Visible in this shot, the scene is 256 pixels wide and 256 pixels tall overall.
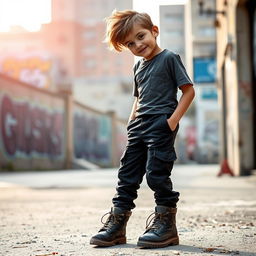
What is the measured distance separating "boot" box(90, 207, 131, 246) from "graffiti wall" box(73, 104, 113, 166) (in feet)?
71.8

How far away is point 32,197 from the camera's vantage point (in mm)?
6672

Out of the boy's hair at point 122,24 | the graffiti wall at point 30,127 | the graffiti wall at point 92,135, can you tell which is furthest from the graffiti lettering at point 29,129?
the boy's hair at point 122,24

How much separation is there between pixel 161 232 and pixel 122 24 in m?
1.11

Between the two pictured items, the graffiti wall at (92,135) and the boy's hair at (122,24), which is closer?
the boy's hair at (122,24)

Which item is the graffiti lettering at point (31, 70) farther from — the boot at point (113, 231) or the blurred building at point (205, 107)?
the boot at point (113, 231)

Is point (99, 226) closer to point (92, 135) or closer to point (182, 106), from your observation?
point (182, 106)

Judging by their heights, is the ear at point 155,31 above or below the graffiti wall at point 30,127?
above

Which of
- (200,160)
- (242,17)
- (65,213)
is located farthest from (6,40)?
(65,213)

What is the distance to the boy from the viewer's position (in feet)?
9.27

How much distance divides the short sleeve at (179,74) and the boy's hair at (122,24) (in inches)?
9.1

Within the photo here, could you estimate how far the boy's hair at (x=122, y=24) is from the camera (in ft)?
9.45

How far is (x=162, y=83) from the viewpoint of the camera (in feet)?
9.64

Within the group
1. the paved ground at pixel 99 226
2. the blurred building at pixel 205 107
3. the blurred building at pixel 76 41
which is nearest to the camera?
the paved ground at pixel 99 226

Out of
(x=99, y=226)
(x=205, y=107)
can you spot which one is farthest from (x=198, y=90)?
(x=99, y=226)
